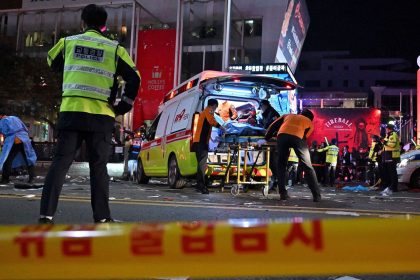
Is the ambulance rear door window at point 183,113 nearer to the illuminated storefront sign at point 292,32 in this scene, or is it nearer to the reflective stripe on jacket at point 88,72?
the reflective stripe on jacket at point 88,72

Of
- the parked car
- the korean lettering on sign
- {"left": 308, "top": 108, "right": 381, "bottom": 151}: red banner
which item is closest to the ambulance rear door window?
the parked car

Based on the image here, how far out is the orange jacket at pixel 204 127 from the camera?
870 centimetres

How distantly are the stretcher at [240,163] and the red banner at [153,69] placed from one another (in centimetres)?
1436

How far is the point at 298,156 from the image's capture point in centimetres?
778

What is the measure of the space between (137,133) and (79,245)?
1393 cm

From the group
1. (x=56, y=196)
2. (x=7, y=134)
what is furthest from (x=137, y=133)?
(x=56, y=196)

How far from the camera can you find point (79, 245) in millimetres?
1545

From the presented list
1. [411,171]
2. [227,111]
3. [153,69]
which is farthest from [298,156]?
[153,69]

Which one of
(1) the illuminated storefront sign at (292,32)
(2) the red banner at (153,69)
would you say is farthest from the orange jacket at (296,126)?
(1) the illuminated storefront sign at (292,32)

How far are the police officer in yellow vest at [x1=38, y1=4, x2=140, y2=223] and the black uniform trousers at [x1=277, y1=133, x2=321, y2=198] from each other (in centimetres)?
417

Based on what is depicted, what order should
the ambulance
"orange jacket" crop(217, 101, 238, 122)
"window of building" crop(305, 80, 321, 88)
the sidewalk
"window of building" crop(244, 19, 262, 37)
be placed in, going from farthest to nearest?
1. "window of building" crop(305, 80, 321, 88)
2. "window of building" crop(244, 19, 262, 37)
3. the sidewalk
4. "orange jacket" crop(217, 101, 238, 122)
5. the ambulance

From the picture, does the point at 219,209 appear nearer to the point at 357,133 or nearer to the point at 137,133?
the point at 137,133

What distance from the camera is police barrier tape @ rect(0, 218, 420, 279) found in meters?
1.50

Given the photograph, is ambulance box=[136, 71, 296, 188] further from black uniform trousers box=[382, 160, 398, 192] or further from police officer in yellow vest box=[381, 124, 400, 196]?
black uniform trousers box=[382, 160, 398, 192]
